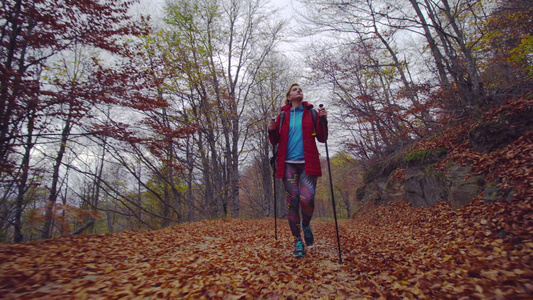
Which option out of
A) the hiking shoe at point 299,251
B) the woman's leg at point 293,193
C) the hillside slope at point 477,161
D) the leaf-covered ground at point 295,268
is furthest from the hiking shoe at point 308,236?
the hillside slope at point 477,161

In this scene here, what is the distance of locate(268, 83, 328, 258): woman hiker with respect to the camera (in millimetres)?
3035

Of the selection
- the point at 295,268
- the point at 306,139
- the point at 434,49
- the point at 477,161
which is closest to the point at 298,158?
the point at 306,139

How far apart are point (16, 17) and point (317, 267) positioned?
5.53m

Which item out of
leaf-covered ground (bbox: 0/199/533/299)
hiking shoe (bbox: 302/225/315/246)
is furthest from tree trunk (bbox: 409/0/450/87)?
hiking shoe (bbox: 302/225/315/246)

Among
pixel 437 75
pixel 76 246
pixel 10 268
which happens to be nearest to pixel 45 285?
pixel 10 268

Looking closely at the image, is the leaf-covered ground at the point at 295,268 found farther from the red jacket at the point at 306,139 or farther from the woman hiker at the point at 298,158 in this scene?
the red jacket at the point at 306,139

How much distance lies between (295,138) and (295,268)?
164cm

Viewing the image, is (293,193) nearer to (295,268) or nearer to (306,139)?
(306,139)

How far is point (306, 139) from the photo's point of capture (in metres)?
3.18

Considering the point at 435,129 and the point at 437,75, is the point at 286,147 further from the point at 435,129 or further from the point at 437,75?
the point at 437,75

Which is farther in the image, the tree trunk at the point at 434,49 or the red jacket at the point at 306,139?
the tree trunk at the point at 434,49

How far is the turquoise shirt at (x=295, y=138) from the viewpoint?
3182 millimetres

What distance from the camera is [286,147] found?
129 inches

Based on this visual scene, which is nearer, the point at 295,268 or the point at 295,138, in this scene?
the point at 295,268
